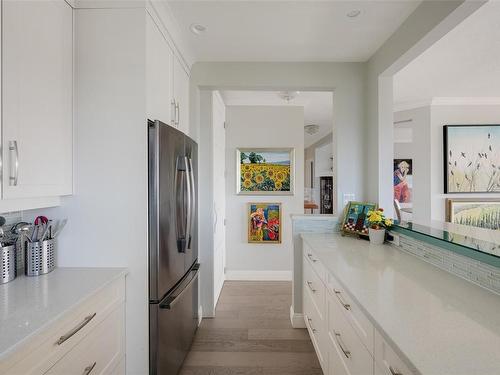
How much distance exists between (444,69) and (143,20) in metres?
2.83

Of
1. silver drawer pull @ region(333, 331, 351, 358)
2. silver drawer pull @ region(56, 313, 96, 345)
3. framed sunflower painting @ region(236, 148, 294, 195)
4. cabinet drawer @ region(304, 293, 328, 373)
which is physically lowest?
cabinet drawer @ region(304, 293, 328, 373)

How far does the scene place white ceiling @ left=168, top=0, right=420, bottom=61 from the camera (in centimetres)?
169

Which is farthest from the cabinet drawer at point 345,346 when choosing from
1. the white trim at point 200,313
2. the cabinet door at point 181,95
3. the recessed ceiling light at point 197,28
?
the recessed ceiling light at point 197,28

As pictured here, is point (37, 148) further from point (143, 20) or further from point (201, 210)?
point (201, 210)

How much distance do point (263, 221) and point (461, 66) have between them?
272 cm

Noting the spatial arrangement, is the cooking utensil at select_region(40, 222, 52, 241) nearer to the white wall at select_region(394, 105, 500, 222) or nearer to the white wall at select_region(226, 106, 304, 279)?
the white wall at select_region(226, 106, 304, 279)

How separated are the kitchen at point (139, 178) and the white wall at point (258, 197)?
4.20ft

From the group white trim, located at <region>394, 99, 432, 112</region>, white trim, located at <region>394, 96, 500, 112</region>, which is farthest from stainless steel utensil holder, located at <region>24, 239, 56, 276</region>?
white trim, located at <region>394, 96, 500, 112</region>

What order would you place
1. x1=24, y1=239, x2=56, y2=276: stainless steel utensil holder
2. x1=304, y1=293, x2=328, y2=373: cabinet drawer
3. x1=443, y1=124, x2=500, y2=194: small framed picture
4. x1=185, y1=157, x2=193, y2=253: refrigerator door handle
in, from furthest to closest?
x1=443, y1=124, x2=500, y2=194: small framed picture → x1=185, y1=157, x2=193, y2=253: refrigerator door handle → x1=304, y1=293, x2=328, y2=373: cabinet drawer → x1=24, y1=239, x2=56, y2=276: stainless steel utensil holder

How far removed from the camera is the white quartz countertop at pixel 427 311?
73cm

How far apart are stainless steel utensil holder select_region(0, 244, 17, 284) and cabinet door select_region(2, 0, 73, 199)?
11.6 inches

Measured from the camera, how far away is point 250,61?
243cm

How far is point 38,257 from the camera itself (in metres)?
1.36

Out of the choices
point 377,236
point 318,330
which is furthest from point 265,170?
point 318,330
